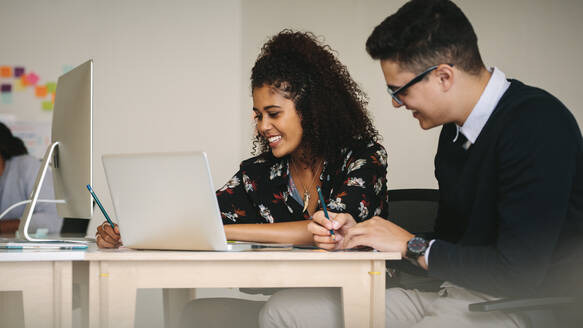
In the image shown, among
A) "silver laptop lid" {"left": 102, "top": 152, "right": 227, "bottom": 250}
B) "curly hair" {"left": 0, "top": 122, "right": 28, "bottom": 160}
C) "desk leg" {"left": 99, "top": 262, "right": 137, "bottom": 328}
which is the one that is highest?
"curly hair" {"left": 0, "top": 122, "right": 28, "bottom": 160}

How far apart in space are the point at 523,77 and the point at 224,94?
197cm

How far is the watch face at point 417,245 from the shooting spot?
4.12ft

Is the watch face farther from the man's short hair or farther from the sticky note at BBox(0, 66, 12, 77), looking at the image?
the sticky note at BBox(0, 66, 12, 77)

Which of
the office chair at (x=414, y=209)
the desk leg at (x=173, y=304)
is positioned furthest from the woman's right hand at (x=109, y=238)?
the office chair at (x=414, y=209)

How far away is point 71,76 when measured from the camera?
160 centimetres

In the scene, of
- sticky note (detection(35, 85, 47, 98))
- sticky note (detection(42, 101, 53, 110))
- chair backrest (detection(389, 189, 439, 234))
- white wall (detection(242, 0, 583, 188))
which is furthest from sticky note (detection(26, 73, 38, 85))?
chair backrest (detection(389, 189, 439, 234))

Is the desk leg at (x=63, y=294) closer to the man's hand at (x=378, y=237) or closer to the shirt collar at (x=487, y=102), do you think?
the man's hand at (x=378, y=237)

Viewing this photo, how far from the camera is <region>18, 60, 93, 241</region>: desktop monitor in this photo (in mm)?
1496

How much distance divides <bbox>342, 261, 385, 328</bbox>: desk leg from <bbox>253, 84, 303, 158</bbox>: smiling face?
747 mm

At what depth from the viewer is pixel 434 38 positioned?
131 cm

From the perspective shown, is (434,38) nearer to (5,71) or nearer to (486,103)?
(486,103)

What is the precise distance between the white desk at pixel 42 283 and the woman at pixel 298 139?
0.74 metres

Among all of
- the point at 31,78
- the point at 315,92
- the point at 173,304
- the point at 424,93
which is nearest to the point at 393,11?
the point at 315,92

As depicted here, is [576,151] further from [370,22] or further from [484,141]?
[370,22]
